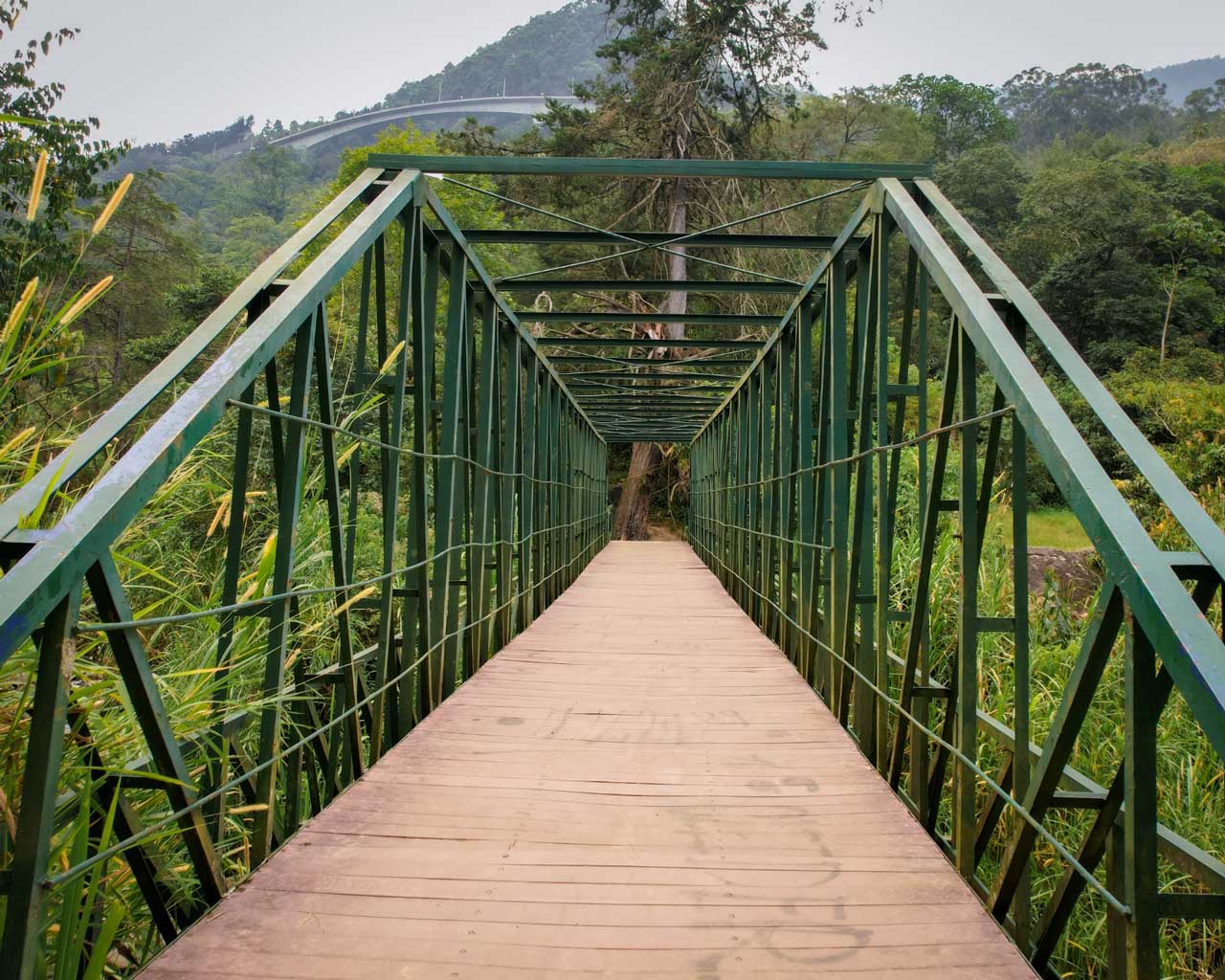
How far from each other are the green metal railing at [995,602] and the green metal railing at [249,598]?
1491 mm

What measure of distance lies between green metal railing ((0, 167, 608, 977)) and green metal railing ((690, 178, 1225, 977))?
1491 millimetres

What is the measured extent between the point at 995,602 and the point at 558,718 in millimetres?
3125

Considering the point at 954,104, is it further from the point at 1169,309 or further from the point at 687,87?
the point at 687,87

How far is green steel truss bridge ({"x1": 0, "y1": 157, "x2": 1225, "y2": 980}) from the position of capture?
54.5 inches

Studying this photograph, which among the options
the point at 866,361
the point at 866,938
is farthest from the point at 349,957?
the point at 866,361

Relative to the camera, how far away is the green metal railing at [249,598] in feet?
4.17

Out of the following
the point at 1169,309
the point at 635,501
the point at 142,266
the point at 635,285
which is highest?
the point at 142,266

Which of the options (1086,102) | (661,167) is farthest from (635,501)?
(1086,102)

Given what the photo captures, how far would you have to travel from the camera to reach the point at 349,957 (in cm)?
157

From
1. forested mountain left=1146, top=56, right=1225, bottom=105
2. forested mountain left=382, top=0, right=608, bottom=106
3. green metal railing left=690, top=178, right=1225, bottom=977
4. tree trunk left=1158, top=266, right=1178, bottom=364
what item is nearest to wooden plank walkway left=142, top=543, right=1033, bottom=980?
green metal railing left=690, top=178, right=1225, bottom=977

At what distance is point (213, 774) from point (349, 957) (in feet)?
2.47

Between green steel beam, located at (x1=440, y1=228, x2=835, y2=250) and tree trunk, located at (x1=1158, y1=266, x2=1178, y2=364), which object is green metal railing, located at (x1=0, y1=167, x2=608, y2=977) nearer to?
green steel beam, located at (x1=440, y1=228, x2=835, y2=250)

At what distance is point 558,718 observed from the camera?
3.29 m

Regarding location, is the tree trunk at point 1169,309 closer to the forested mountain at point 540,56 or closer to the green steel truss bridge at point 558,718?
the green steel truss bridge at point 558,718
